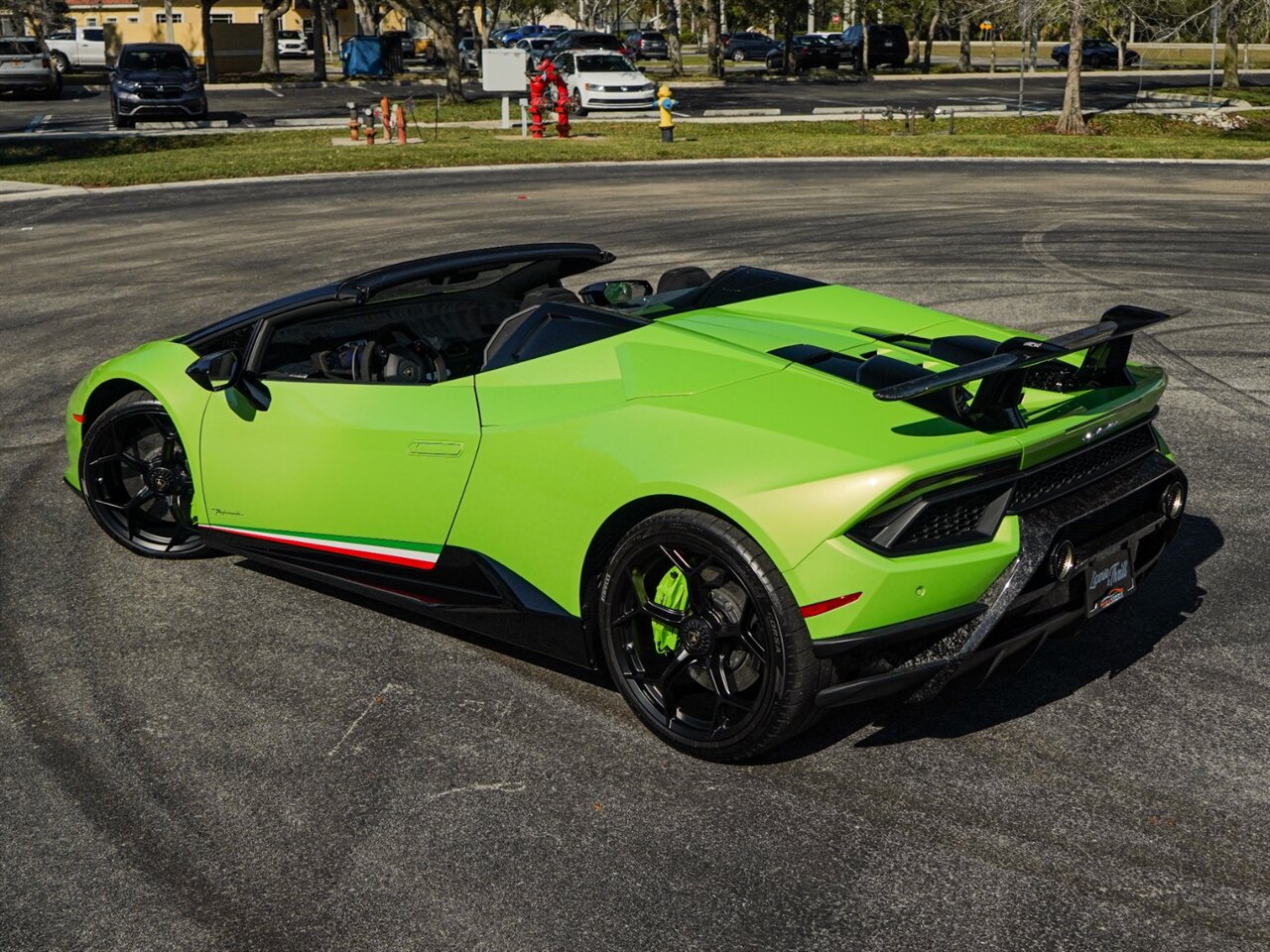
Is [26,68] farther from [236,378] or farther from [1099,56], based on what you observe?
[1099,56]

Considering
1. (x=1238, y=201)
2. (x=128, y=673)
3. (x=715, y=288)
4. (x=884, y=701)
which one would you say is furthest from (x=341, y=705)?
(x=1238, y=201)

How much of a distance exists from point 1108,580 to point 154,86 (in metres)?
32.5

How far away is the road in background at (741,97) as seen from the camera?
3772 centimetres

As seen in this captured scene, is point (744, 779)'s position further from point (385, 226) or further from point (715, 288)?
point (385, 226)

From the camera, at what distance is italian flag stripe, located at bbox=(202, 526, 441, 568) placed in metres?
4.99

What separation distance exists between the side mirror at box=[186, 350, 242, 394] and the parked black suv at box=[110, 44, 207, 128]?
2944 cm

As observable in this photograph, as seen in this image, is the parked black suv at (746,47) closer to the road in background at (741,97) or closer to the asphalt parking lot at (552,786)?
the road in background at (741,97)

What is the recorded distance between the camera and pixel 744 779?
4.26 meters

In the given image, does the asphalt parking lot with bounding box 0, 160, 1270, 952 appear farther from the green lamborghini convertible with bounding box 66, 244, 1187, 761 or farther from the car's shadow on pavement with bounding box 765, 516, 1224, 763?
the green lamborghini convertible with bounding box 66, 244, 1187, 761

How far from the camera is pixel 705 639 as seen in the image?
13.7 feet

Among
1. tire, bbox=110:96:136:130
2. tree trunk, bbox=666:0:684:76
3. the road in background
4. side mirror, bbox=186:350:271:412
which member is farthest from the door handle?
tree trunk, bbox=666:0:684:76

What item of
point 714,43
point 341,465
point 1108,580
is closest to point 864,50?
point 714,43

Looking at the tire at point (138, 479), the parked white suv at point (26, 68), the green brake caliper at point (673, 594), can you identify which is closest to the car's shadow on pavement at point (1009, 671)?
the green brake caliper at point (673, 594)

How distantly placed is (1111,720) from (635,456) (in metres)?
1.79
